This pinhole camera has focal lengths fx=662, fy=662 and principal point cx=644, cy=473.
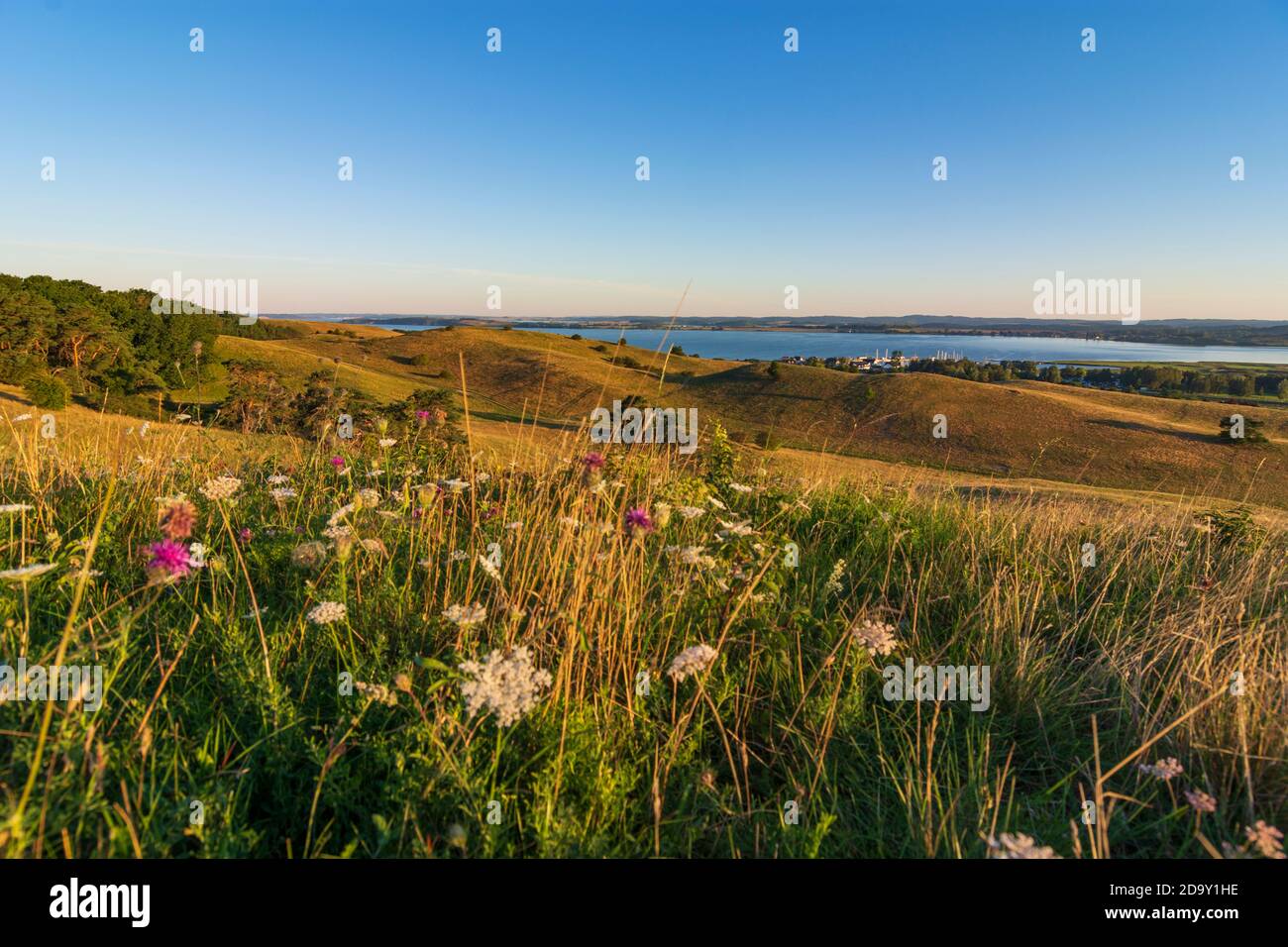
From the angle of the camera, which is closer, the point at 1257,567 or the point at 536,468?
the point at 1257,567

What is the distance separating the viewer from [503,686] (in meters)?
1.88

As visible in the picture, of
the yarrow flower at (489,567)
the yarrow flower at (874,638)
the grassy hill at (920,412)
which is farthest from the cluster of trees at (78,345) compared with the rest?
the yarrow flower at (874,638)

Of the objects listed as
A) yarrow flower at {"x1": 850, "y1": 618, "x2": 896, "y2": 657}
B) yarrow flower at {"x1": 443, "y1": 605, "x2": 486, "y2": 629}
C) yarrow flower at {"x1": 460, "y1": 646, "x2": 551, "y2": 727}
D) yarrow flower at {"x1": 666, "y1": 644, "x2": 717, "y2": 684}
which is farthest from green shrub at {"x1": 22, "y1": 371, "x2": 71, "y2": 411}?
yarrow flower at {"x1": 850, "y1": 618, "x2": 896, "y2": 657}

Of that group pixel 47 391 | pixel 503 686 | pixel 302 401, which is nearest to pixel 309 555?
pixel 503 686

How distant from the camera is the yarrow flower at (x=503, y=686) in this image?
Result: 179cm

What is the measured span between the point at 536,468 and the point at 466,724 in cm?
290

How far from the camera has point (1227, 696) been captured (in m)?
2.49

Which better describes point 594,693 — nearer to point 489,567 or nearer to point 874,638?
point 489,567

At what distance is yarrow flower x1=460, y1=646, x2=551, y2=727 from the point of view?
70.5 inches

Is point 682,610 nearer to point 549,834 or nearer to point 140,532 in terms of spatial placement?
point 549,834

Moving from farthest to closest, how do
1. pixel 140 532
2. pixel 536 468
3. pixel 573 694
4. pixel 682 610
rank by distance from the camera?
pixel 536 468, pixel 140 532, pixel 682 610, pixel 573 694

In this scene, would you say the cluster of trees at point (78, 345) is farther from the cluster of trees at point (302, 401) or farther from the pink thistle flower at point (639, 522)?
the pink thistle flower at point (639, 522)

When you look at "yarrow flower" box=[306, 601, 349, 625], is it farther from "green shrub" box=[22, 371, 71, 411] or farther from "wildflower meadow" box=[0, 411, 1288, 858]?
"green shrub" box=[22, 371, 71, 411]
